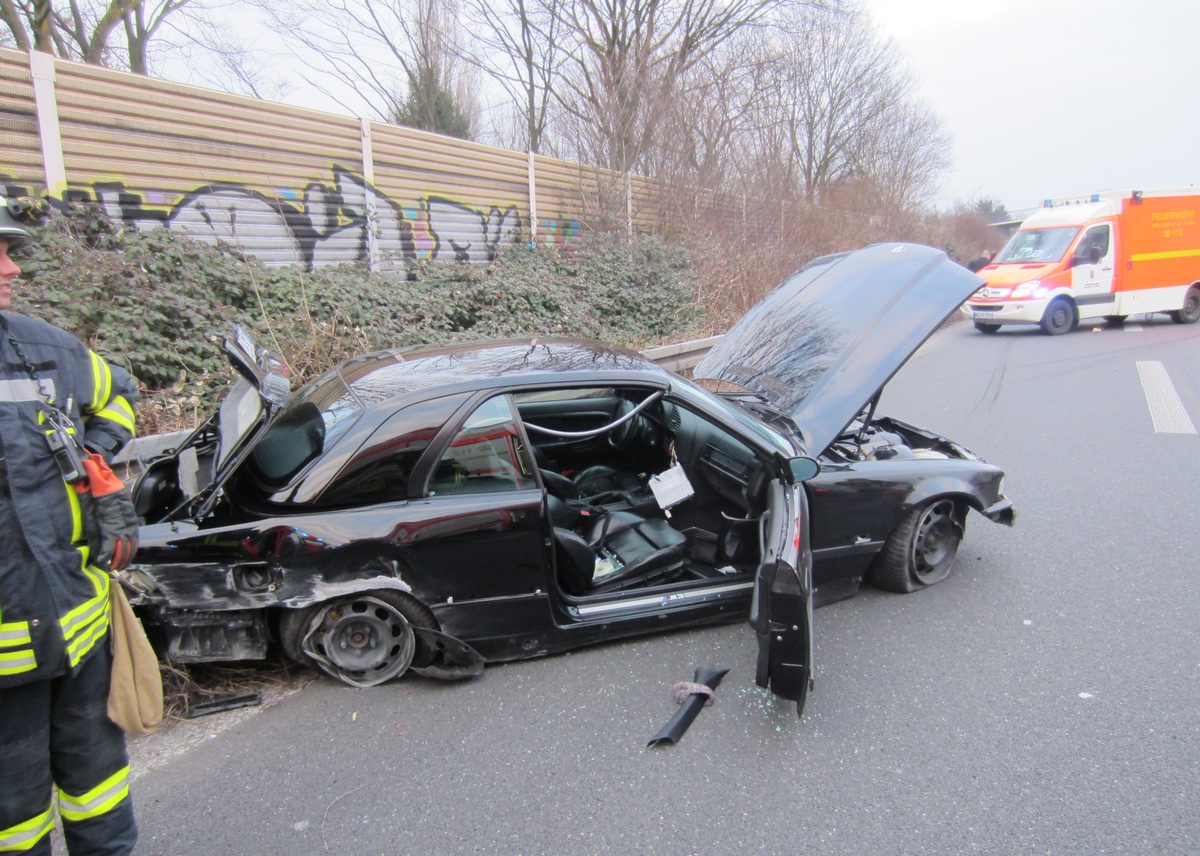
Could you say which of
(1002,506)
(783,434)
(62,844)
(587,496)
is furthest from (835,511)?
(62,844)

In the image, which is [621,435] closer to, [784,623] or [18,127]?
[784,623]

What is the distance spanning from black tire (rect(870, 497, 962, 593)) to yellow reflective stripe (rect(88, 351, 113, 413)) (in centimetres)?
331

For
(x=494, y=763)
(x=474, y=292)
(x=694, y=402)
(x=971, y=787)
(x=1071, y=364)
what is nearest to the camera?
(x=971, y=787)

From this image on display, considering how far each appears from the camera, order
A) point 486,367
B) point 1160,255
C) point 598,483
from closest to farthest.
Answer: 1. point 486,367
2. point 598,483
3. point 1160,255

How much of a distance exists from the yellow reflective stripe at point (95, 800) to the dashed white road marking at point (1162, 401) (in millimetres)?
8131

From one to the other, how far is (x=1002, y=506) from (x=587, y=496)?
227cm

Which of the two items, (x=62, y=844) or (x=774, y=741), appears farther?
(x=774, y=741)

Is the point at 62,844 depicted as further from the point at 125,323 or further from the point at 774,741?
the point at 125,323

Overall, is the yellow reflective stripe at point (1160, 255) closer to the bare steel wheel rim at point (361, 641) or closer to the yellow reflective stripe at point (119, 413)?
the bare steel wheel rim at point (361, 641)

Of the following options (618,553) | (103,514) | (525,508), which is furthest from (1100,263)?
(103,514)

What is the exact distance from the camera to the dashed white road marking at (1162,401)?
6648mm

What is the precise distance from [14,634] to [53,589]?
116 mm

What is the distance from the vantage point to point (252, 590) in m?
2.54

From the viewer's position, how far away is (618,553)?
342 centimetres
